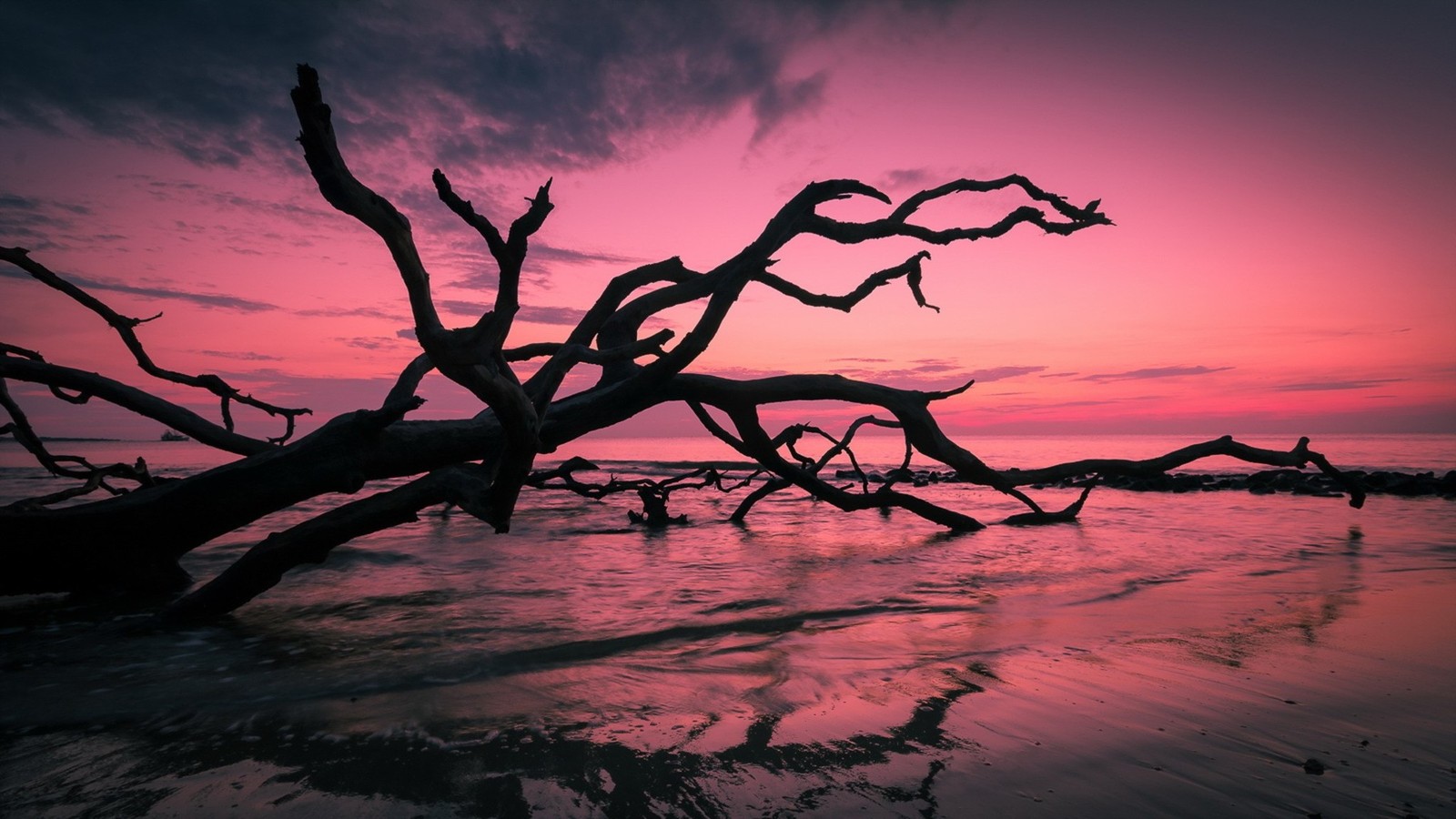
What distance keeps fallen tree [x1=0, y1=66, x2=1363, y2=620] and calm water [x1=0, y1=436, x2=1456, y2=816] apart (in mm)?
607

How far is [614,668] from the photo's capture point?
12.8ft

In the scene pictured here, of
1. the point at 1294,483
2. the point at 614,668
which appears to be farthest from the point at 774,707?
the point at 1294,483

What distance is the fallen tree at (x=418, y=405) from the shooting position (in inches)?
128

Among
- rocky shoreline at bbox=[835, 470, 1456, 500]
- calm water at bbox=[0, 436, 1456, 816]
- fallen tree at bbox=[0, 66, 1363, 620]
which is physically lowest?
calm water at bbox=[0, 436, 1456, 816]

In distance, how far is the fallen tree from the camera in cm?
326

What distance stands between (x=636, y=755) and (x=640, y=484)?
9.50m

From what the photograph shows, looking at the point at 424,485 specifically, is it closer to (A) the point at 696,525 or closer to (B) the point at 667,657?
(B) the point at 667,657

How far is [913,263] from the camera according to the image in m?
7.56

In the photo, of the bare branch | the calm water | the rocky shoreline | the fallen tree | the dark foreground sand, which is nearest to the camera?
the dark foreground sand

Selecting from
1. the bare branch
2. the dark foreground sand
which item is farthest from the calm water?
the bare branch

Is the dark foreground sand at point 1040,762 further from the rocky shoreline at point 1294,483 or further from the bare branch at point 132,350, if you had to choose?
the rocky shoreline at point 1294,483

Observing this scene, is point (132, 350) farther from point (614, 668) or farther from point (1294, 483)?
point (1294, 483)

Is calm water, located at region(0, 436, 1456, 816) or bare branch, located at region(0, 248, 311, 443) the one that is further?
bare branch, located at region(0, 248, 311, 443)

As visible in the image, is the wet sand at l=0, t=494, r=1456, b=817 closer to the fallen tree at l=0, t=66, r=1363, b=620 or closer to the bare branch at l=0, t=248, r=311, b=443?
the fallen tree at l=0, t=66, r=1363, b=620
